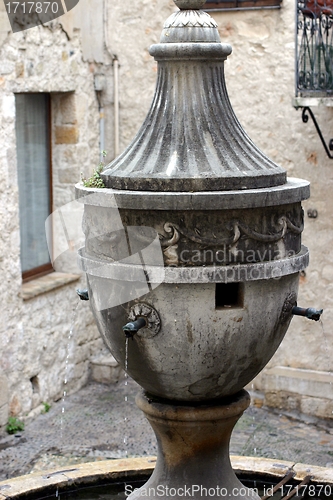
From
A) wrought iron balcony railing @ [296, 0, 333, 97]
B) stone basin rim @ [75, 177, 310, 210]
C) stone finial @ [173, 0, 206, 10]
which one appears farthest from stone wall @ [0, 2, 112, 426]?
stone basin rim @ [75, 177, 310, 210]

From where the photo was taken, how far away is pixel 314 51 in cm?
635

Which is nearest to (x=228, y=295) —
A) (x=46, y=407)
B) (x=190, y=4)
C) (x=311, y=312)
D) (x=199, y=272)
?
(x=199, y=272)

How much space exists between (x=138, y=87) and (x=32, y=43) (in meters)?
1.20

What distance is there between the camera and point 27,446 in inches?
237

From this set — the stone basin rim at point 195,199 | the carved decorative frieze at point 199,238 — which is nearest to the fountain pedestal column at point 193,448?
the carved decorative frieze at point 199,238

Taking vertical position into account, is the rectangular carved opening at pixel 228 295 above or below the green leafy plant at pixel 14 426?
above

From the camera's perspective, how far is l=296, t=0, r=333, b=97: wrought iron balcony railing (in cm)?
608

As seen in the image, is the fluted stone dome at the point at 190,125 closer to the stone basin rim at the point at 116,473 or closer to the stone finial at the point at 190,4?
the stone finial at the point at 190,4

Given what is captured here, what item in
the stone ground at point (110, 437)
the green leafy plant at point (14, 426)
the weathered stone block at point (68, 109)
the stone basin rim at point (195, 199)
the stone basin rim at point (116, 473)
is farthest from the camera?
the weathered stone block at point (68, 109)

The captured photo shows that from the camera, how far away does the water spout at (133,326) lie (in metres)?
3.58

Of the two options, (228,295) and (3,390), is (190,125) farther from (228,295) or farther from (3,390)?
(3,390)

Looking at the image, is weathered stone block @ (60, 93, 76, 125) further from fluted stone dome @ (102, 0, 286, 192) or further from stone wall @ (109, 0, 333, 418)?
fluted stone dome @ (102, 0, 286, 192)

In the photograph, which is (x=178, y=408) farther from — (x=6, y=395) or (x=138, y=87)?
(x=138, y=87)

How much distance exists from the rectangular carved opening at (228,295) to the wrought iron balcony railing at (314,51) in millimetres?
2728
